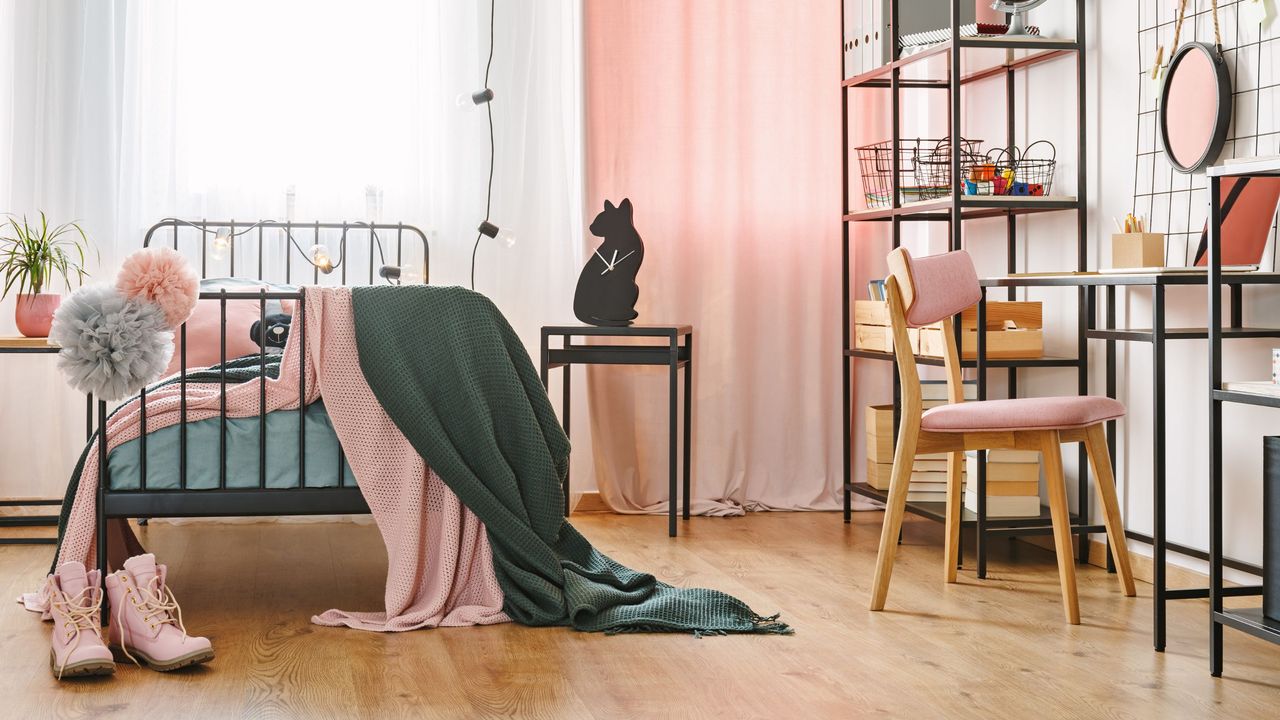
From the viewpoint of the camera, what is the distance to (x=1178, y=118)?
9.38ft

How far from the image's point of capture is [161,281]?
2305 mm

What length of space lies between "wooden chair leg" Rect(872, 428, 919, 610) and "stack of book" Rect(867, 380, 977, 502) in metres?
0.83

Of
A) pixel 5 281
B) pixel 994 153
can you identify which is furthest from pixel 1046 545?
pixel 5 281

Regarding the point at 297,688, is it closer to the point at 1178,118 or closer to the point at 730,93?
the point at 1178,118

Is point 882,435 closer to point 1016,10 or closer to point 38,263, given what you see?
point 1016,10

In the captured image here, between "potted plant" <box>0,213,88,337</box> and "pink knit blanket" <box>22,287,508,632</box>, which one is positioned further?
"potted plant" <box>0,213,88,337</box>

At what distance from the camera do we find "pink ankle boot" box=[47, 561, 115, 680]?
211 centimetres

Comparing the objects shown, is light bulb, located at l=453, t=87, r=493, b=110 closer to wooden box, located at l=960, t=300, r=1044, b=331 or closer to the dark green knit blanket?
the dark green knit blanket

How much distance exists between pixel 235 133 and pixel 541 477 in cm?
191

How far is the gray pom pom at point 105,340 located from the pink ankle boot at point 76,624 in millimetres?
342

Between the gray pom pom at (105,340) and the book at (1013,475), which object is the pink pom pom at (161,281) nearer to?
the gray pom pom at (105,340)

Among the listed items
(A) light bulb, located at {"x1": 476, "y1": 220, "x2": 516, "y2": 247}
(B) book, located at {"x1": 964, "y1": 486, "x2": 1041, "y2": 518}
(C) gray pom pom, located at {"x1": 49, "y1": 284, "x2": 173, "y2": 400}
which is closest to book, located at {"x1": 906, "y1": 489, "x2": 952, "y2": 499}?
(B) book, located at {"x1": 964, "y1": 486, "x2": 1041, "y2": 518}

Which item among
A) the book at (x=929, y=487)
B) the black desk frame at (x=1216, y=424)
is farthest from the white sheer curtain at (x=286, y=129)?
the black desk frame at (x=1216, y=424)

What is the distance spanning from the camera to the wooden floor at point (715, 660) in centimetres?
199
